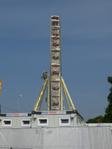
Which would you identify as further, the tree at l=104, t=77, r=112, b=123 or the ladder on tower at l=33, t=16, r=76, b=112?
the ladder on tower at l=33, t=16, r=76, b=112

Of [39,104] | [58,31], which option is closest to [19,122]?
[39,104]

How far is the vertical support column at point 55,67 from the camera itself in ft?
345

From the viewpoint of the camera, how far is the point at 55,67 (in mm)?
110750

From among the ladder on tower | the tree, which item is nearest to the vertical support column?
the ladder on tower

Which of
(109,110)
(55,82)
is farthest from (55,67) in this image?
(109,110)

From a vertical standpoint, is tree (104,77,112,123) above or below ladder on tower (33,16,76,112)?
below

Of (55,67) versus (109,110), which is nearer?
(109,110)

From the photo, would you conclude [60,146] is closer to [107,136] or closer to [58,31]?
[107,136]

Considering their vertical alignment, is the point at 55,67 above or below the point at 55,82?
above

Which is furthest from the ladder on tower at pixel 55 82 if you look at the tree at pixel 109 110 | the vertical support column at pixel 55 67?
the tree at pixel 109 110

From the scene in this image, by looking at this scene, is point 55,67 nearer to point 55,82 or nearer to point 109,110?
point 55,82

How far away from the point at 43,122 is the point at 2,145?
1967cm

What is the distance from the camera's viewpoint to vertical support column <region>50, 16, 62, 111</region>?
345 feet

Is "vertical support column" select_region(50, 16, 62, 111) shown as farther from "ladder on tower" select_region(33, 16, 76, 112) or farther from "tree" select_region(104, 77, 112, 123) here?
"tree" select_region(104, 77, 112, 123)
